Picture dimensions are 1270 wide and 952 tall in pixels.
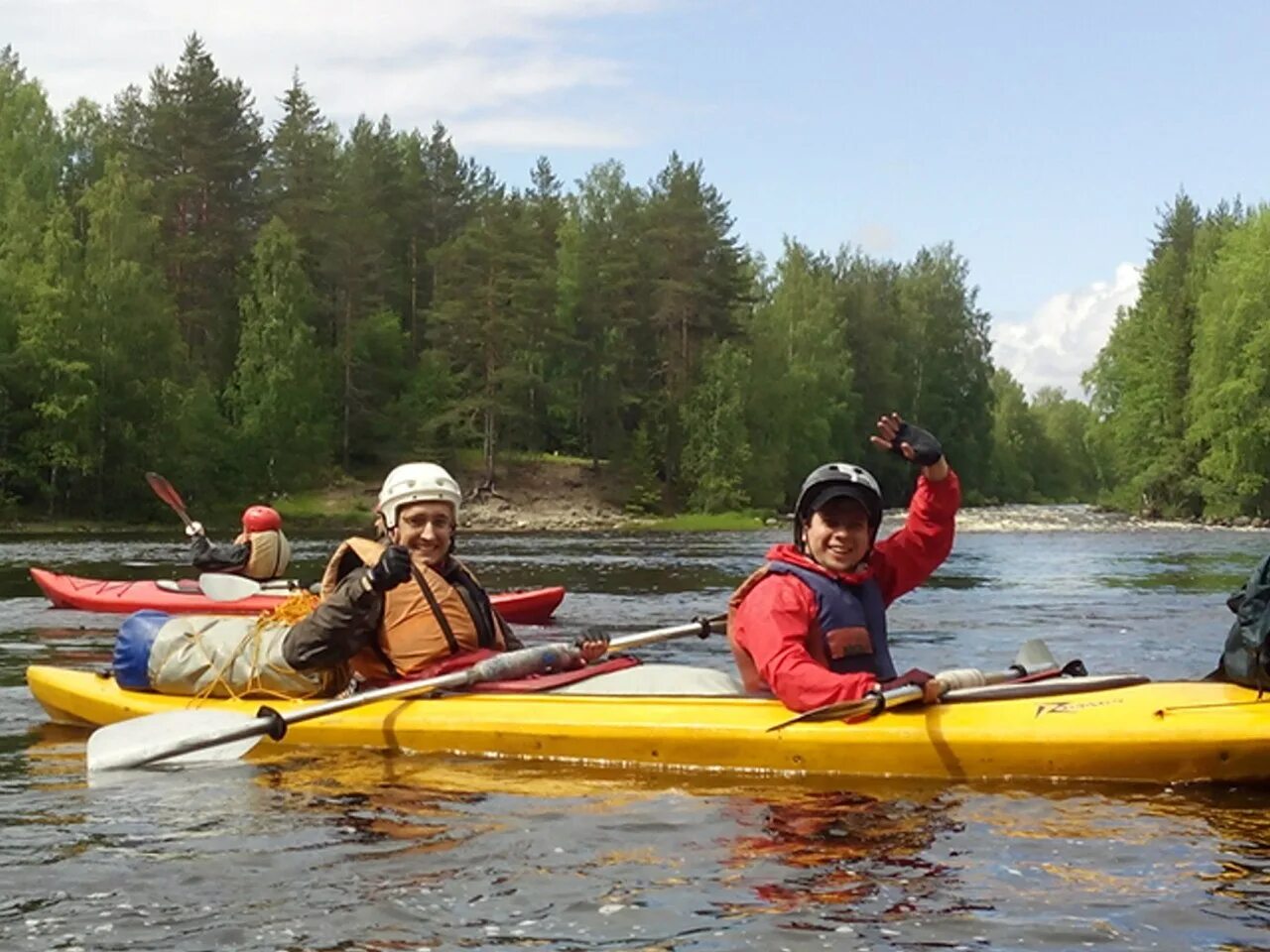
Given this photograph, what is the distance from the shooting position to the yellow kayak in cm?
613

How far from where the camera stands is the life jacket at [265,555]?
14219 millimetres

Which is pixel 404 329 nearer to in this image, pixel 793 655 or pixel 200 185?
pixel 200 185

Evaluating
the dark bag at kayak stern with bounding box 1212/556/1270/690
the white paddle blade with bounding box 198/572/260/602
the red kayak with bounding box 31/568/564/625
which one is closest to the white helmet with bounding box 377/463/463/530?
the dark bag at kayak stern with bounding box 1212/556/1270/690

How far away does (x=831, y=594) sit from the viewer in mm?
6438

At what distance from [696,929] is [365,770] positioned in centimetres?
285

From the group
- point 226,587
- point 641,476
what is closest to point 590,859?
point 226,587

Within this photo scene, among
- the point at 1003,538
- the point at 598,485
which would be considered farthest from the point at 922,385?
the point at 1003,538

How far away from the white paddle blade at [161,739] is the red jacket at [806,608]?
2229mm

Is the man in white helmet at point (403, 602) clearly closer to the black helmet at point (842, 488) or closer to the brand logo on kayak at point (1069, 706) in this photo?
the black helmet at point (842, 488)

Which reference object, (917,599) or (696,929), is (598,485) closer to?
(917,599)

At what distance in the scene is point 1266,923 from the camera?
445cm

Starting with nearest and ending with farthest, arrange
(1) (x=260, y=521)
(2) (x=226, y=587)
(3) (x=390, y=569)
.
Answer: (3) (x=390, y=569) < (2) (x=226, y=587) < (1) (x=260, y=521)

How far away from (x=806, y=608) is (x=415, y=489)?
188 centimetres

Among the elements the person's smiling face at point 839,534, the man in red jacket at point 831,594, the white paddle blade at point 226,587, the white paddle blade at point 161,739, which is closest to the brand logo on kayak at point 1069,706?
the man in red jacket at point 831,594
